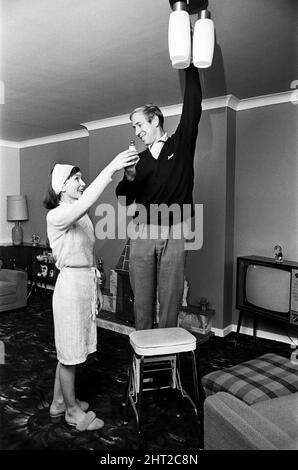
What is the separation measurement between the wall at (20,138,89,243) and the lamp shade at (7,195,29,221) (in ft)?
0.64

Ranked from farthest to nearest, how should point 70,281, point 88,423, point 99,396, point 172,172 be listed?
point 99,396
point 88,423
point 70,281
point 172,172

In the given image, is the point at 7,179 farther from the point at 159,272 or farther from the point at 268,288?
the point at 159,272

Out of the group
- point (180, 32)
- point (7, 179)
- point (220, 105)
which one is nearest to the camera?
point (180, 32)

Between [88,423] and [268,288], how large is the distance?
197cm

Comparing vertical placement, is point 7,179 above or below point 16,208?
above

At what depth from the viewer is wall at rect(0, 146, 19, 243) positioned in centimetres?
648

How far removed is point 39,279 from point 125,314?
6.79 feet

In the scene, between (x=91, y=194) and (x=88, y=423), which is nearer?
(x=91, y=194)

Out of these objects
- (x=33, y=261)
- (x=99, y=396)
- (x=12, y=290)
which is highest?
(x=33, y=261)

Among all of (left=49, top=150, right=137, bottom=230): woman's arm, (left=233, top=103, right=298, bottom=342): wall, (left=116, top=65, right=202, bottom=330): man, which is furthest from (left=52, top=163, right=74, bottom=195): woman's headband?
(left=233, top=103, right=298, bottom=342): wall

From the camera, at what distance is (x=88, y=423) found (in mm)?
2146

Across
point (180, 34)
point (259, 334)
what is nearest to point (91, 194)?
point (180, 34)

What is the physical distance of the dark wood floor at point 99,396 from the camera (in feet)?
6.79

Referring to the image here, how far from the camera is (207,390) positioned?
199 centimetres
